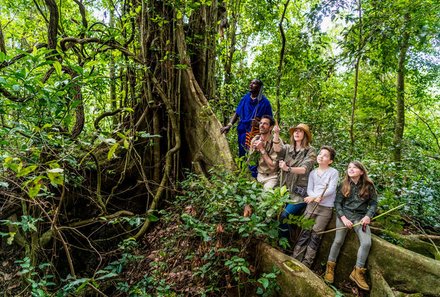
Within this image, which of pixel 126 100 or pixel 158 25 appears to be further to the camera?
pixel 126 100

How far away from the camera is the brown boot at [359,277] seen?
3123 millimetres

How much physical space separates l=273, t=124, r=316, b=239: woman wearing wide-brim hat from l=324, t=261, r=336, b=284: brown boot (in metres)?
0.57

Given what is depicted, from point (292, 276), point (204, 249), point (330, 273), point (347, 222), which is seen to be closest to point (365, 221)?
point (347, 222)

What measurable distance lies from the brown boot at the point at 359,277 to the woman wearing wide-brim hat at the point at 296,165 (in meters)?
0.80

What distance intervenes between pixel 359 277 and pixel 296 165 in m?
1.36

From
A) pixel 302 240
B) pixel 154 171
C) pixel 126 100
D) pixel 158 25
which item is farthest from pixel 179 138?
Result: pixel 302 240

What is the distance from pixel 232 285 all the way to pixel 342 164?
3.46 metres

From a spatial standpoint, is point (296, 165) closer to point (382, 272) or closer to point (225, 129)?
point (382, 272)

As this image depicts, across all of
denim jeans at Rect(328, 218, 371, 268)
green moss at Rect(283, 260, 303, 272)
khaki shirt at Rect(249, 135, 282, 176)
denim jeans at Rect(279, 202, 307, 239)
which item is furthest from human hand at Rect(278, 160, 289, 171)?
green moss at Rect(283, 260, 303, 272)

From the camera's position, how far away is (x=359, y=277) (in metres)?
3.16

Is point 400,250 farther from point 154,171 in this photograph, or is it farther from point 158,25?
point 158,25

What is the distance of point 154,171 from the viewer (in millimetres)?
5570

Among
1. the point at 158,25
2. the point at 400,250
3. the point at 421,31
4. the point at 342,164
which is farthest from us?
the point at 342,164

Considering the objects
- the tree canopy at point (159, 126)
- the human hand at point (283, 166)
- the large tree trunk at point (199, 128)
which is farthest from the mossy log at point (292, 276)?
the large tree trunk at point (199, 128)
